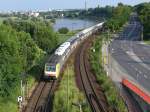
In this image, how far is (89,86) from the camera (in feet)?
167

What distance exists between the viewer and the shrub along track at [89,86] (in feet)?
132

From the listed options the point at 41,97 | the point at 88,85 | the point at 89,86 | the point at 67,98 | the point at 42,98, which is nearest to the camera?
the point at 67,98

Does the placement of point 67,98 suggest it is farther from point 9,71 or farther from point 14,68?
point 14,68

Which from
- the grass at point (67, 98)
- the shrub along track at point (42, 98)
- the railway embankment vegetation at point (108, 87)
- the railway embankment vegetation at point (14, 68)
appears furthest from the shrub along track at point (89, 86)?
the railway embankment vegetation at point (14, 68)

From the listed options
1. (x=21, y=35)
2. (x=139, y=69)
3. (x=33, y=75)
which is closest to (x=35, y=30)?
(x=21, y=35)

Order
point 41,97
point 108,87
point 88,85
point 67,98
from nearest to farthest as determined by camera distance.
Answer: point 67,98
point 41,97
point 108,87
point 88,85

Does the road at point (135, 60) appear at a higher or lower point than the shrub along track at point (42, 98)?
lower

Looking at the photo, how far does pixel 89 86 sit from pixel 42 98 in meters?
8.27

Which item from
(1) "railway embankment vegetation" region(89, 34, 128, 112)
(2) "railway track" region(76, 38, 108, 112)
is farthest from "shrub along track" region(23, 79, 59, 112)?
(1) "railway embankment vegetation" region(89, 34, 128, 112)

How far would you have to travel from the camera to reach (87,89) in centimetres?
4922

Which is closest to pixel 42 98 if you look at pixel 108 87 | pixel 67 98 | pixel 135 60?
pixel 67 98

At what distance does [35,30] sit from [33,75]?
2958cm

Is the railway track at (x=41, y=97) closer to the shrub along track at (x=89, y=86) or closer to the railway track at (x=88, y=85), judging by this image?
the shrub along track at (x=89, y=86)

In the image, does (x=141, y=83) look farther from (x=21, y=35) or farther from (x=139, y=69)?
(x=21, y=35)
